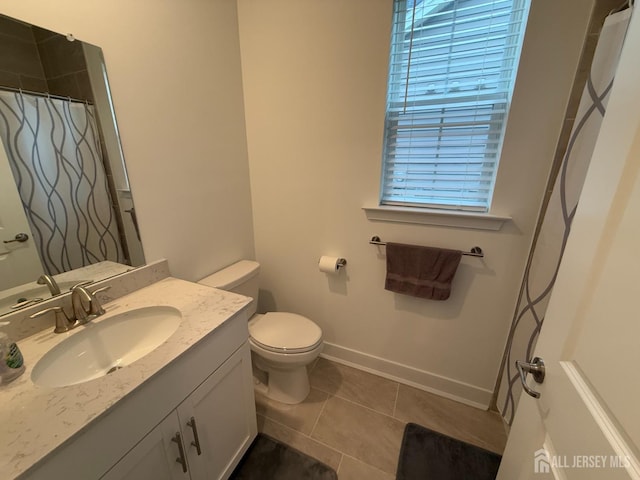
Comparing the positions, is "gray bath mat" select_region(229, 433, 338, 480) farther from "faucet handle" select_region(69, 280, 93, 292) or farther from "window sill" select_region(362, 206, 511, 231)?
"window sill" select_region(362, 206, 511, 231)

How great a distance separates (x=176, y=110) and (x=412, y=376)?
2.07m

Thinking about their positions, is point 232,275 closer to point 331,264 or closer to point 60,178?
point 331,264

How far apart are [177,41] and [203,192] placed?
718 mm

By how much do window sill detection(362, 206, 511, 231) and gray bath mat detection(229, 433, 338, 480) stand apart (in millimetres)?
1302

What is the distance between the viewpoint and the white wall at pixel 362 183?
1.16m

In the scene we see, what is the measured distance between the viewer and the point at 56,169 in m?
0.94

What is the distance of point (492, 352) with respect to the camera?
4.93ft

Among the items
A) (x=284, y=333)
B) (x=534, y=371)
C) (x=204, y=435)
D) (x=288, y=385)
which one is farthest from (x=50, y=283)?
(x=534, y=371)

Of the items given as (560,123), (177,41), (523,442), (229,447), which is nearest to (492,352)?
(523,442)

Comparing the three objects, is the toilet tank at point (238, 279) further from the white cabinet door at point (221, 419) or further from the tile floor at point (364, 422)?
the tile floor at point (364, 422)

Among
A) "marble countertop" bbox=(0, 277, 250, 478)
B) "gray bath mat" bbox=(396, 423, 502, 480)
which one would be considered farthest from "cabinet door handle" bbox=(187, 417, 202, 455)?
"gray bath mat" bbox=(396, 423, 502, 480)

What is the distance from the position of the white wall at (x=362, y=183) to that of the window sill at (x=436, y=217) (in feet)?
0.12

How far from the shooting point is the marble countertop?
0.55 metres

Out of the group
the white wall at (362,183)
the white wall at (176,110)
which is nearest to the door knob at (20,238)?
the white wall at (176,110)
